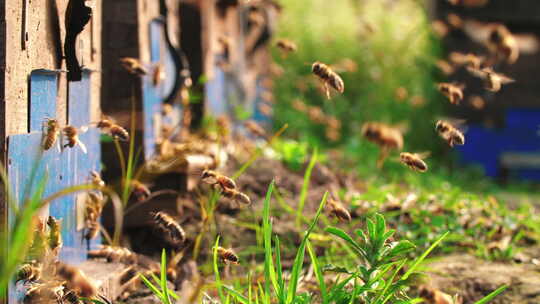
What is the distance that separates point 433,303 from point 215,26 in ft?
13.6

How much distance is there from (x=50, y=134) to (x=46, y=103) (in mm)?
169

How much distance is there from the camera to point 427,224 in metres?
3.76

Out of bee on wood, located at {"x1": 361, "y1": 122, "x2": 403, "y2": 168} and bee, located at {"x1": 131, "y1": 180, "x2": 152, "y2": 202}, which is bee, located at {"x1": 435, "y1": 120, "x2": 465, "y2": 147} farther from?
bee, located at {"x1": 131, "y1": 180, "x2": 152, "y2": 202}

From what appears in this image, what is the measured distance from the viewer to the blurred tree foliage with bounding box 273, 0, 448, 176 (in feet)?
28.0

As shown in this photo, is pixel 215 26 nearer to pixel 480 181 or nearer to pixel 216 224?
pixel 216 224

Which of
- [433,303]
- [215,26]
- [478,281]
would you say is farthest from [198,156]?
[215,26]

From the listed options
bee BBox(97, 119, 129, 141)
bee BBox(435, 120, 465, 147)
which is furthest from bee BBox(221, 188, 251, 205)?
bee BBox(435, 120, 465, 147)

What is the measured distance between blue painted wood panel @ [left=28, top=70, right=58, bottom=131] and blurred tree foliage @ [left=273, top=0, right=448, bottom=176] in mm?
5400

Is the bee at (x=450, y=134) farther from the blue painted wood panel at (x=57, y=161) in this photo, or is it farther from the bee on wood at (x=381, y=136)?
the blue painted wood panel at (x=57, y=161)

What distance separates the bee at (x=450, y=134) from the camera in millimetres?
3127

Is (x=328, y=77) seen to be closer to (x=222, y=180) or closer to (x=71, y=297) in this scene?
(x=222, y=180)

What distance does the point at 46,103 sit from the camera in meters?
2.45

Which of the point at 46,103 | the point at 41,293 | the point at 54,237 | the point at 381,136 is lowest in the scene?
the point at 41,293

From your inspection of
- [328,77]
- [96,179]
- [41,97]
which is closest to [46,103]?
[41,97]
